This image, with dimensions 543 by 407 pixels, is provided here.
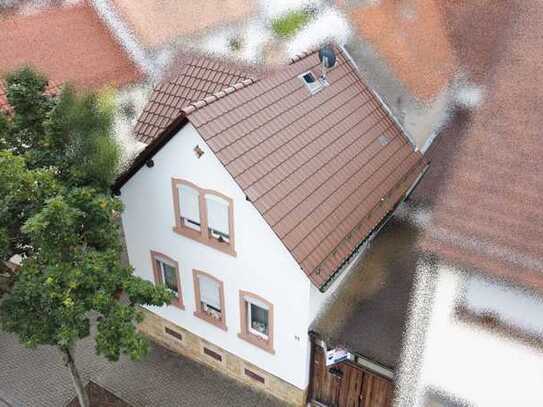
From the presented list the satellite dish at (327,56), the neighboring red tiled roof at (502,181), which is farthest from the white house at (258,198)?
the neighboring red tiled roof at (502,181)

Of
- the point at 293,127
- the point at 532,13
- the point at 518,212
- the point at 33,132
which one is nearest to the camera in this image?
the point at 518,212

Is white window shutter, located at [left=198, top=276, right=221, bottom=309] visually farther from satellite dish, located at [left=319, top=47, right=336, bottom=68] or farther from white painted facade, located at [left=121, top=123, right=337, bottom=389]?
satellite dish, located at [left=319, top=47, right=336, bottom=68]

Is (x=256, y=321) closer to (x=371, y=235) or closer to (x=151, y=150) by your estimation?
(x=371, y=235)

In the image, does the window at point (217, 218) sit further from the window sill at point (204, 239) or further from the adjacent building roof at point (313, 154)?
the adjacent building roof at point (313, 154)

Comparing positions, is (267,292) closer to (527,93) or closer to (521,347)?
(521,347)

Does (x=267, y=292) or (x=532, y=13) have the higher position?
(x=532, y=13)

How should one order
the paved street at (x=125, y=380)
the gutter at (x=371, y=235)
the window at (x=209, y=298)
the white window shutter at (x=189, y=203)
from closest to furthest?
the gutter at (x=371, y=235) → the white window shutter at (x=189, y=203) → the window at (x=209, y=298) → the paved street at (x=125, y=380)

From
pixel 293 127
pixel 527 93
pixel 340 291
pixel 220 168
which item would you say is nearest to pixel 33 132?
pixel 220 168
